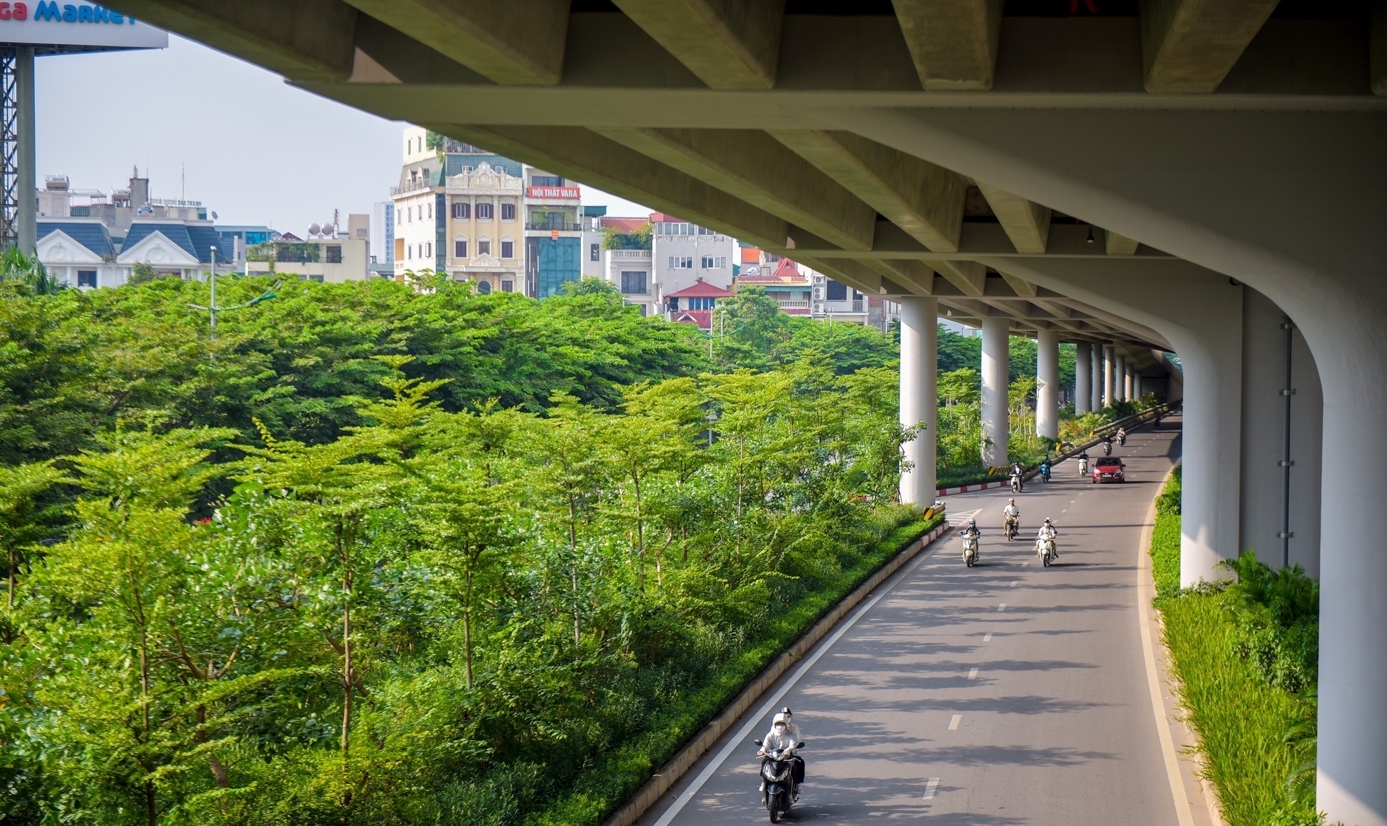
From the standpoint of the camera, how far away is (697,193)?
19.5m

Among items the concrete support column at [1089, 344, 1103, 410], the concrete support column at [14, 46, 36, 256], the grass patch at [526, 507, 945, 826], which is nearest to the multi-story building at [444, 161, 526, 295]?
the concrete support column at [1089, 344, 1103, 410]

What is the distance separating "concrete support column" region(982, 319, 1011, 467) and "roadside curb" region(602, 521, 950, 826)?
1085 inches

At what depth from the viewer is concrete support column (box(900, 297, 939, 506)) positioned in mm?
43719

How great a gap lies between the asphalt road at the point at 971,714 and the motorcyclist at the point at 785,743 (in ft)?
1.51

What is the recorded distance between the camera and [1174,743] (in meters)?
18.1

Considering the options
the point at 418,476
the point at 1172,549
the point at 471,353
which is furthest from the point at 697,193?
the point at 471,353

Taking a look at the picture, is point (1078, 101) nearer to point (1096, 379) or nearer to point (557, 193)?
point (1096, 379)

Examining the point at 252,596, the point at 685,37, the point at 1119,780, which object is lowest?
the point at 1119,780

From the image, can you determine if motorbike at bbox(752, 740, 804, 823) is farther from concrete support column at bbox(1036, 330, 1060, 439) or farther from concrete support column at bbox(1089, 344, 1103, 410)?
concrete support column at bbox(1089, 344, 1103, 410)

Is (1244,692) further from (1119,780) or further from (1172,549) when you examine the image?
(1172,549)

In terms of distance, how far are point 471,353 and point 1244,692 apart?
3653cm

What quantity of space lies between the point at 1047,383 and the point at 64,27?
50858 mm

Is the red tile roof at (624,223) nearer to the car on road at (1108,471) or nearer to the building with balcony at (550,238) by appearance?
the building with balcony at (550,238)

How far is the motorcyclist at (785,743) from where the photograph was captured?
1523 centimetres
